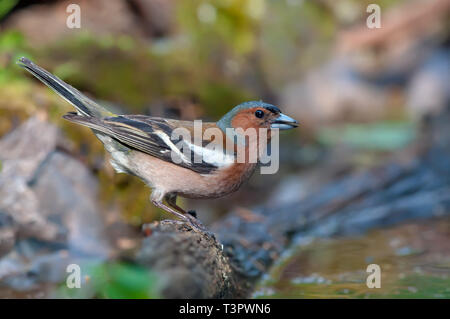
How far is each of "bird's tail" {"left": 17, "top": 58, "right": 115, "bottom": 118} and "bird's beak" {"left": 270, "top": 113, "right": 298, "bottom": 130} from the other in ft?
3.70

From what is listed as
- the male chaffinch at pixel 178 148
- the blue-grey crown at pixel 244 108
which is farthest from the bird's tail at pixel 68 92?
the blue-grey crown at pixel 244 108

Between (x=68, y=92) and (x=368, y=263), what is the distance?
3019 millimetres

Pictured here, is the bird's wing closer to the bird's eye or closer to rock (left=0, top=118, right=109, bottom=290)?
the bird's eye

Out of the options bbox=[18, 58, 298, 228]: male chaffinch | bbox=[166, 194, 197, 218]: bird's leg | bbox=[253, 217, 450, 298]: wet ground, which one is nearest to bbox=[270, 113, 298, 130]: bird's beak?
bbox=[18, 58, 298, 228]: male chaffinch

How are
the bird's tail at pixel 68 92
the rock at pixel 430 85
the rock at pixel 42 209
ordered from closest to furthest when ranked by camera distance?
the bird's tail at pixel 68 92
the rock at pixel 42 209
the rock at pixel 430 85

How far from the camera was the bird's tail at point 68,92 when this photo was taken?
3.64 m

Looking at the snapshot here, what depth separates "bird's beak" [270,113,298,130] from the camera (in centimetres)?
387

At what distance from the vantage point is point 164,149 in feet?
13.0

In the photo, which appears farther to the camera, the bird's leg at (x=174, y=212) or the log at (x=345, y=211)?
the log at (x=345, y=211)

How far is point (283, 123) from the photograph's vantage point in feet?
12.9

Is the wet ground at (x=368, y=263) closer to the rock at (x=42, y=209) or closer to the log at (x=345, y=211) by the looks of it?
the log at (x=345, y=211)
